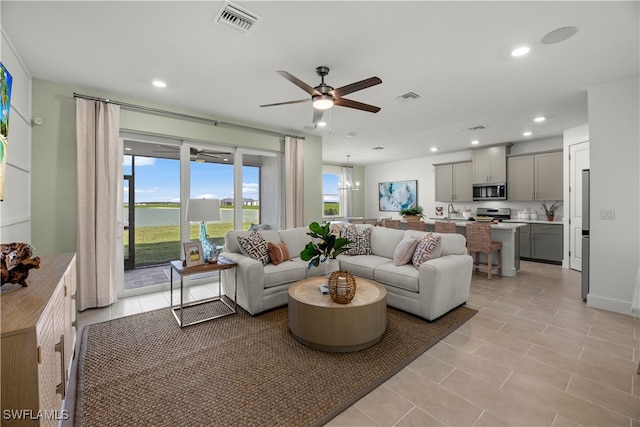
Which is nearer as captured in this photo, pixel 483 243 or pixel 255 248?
pixel 255 248

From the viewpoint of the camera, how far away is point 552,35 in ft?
7.87

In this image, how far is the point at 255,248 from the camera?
3646mm

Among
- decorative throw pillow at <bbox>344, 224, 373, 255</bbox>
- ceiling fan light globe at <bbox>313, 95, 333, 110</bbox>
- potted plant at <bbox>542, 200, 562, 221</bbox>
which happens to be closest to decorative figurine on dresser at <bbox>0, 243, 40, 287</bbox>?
ceiling fan light globe at <bbox>313, 95, 333, 110</bbox>

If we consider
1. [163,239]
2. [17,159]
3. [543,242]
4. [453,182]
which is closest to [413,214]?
[453,182]

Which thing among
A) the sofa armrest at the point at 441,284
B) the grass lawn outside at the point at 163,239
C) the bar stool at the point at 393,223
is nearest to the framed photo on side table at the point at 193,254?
the grass lawn outside at the point at 163,239

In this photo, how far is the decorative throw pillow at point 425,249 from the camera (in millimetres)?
3391

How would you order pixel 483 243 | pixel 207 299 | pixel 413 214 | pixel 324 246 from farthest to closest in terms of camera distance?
1. pixel 413 214
2. pixel 483 243
3. pixel 207 299
4. pixel 324 246

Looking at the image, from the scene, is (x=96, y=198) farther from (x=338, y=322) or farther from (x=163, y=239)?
(x=338, y=322)

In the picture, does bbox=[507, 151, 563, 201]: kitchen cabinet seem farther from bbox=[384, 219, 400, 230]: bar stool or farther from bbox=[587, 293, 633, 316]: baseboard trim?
bbox=[587, 293, 633, 316]: baseboard trim

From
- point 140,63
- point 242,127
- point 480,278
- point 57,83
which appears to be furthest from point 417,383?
point 57,83

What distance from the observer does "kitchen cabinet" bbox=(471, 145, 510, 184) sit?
21.9 ft

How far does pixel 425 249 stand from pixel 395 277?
0.51 metres

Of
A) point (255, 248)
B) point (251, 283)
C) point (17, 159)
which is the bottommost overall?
point (251, 283)

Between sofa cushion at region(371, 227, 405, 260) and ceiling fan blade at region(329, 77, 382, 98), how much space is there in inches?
86.7
